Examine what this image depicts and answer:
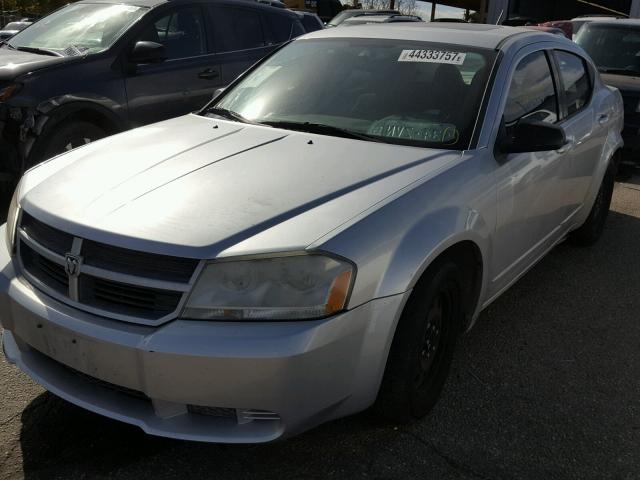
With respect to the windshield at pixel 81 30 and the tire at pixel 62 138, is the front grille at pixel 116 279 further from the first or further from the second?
the windshield at pixel 81 30

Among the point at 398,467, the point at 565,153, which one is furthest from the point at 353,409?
the point at 565,153

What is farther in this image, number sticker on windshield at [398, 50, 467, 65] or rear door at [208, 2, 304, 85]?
rear door at [208, 2, 304, 85]

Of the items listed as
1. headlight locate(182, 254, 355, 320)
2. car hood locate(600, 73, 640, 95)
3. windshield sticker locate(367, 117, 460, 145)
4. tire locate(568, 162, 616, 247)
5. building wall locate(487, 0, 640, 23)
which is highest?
windshield sticker locate(367, 117, 460, 145)

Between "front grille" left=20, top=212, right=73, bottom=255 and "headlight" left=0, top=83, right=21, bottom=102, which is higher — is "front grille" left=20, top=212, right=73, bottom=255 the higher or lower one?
the higher one

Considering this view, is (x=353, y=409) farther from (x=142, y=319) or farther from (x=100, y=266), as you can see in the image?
(x=100, y=266)

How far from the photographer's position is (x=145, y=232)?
2238 mm

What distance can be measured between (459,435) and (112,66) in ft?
13.2

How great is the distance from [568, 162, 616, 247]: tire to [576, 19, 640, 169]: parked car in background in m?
2.55

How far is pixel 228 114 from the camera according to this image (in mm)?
3650

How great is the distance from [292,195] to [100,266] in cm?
73

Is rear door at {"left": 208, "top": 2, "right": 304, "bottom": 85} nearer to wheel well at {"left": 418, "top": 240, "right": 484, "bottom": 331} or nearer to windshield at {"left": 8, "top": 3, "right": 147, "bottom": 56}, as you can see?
windshield at {"left": 8, "top": 3, "right": 147, "bottom": 56}

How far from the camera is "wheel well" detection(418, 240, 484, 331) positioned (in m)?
2.81

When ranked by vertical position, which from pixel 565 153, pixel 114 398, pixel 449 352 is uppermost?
pixel 565 153

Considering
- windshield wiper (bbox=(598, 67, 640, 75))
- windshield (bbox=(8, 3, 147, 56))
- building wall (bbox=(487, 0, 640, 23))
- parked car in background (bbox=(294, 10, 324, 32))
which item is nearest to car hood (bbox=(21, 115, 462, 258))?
windshield (bbox=(8, 3, 147, 56))
